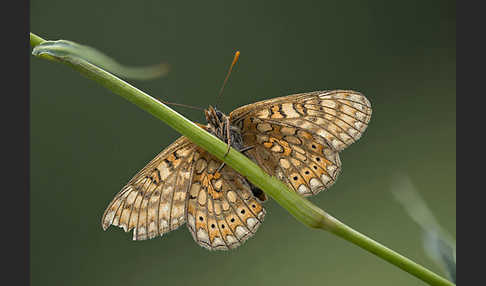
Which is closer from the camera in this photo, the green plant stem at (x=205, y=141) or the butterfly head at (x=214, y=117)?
the green plant stem at (x=205, y=141)

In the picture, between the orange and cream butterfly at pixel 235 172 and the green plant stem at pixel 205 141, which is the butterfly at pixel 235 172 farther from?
the green plant stem at pixel 205 141

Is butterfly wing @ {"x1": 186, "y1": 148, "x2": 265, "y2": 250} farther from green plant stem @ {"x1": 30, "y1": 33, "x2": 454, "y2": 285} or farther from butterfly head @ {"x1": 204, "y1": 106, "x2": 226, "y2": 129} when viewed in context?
green plant stem @ {"x1": 30, "y1": 33, "x2": 454, "y2": 285}

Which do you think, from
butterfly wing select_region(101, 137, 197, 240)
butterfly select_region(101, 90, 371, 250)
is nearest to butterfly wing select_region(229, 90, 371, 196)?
butterfly select_region(101, 90, 371, 250)

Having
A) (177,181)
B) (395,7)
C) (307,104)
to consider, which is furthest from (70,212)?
(395,7)

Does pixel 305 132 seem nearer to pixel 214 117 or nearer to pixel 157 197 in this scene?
pixel 214 117

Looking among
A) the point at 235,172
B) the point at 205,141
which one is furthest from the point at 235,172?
the point at 205,141

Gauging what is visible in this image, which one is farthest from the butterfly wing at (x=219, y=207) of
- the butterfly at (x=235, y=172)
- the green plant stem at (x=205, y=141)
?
the green plant stem at (x=205, y=141)

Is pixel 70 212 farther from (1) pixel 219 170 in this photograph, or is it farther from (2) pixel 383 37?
(2) pixel 383 37
